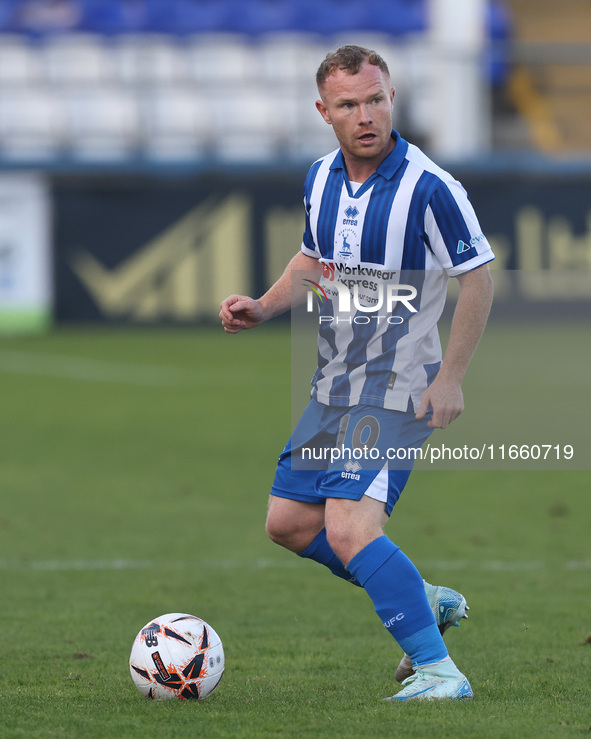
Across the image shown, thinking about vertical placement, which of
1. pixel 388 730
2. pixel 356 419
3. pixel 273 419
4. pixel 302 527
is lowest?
pixel 273 419

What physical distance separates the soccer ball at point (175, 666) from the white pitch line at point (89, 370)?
9.54 m

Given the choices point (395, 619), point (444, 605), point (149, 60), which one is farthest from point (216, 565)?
point (149, 60)

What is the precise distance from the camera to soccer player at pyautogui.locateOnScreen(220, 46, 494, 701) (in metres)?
3.50

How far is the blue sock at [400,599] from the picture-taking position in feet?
11.5

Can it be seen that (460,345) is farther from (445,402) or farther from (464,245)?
(464,245)

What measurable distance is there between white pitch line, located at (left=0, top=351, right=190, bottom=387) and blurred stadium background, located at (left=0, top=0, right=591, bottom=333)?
2810 mm

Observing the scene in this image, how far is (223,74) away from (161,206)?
4.53 meters

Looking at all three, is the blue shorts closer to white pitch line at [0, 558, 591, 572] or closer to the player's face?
the player's face

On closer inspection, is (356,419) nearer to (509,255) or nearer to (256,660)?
(256,660)

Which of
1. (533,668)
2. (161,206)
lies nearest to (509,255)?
(161,206)

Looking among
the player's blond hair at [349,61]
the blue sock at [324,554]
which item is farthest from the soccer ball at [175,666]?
the player's blond hair at [349,61]

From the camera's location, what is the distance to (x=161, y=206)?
60.5 feet

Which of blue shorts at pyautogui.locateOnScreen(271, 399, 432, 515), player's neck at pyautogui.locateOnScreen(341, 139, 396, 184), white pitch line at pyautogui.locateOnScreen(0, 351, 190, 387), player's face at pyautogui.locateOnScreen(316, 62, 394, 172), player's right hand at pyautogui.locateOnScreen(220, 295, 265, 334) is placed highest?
player's face at pyautogui.locateOnScreen(316, 62, 394, 172)

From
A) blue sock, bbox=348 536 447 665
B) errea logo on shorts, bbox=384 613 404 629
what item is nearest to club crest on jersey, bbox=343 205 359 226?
blue sock, bbox=348 536 447 665
